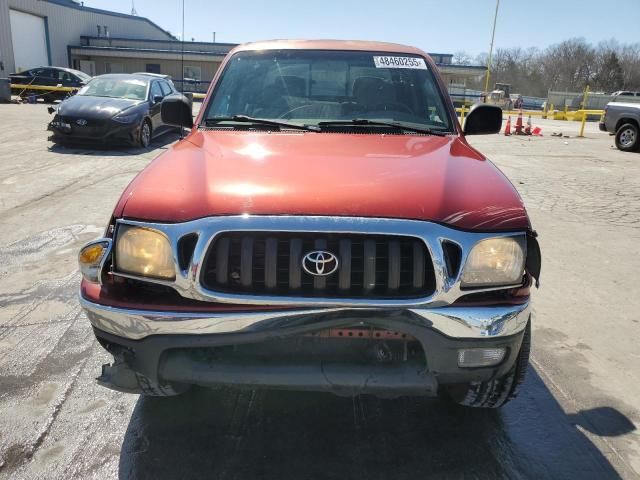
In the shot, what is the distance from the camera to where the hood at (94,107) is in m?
9.88

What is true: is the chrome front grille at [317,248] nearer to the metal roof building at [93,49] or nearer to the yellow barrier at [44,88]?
the yellow barrier at [44,88]

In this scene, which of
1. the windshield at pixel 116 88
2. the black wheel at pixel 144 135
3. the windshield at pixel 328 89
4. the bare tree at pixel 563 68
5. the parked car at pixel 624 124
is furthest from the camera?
the bare tree at pixel 563 68

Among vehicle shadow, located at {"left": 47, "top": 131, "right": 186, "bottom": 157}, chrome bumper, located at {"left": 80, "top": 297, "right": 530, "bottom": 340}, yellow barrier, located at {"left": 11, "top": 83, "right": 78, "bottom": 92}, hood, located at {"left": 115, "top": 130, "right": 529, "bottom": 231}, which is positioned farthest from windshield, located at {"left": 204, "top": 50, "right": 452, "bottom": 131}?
yellow barrier, located at {"left": 11, "top": 83, "right": 78, "bottom": 92}

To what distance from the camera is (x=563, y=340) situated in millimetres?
3496

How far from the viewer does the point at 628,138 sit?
13953 millimetres

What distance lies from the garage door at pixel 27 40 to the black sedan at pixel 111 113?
2519 cm

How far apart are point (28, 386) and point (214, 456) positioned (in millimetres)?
1236

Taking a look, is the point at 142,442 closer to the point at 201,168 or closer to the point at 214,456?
the point at 214,456

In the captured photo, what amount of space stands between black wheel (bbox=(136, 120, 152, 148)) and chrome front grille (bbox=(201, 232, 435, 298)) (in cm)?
943

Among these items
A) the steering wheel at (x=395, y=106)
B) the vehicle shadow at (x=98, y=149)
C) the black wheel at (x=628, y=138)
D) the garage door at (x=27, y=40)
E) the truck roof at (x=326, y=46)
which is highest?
the garage door at (x=27, y=40)

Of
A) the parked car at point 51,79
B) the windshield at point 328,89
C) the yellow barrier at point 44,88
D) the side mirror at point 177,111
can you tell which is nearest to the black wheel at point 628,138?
the windshield at point 328,89

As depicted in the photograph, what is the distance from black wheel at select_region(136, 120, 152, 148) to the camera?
34.7 feet

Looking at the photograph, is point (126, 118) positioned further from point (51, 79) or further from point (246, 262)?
point (51, 79)

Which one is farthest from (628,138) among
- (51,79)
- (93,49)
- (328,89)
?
(93,49)
